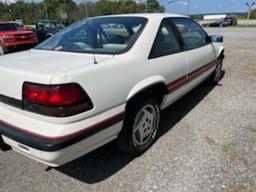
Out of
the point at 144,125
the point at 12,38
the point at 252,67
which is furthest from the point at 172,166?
the point at 12,38

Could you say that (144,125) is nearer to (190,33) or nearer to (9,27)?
(190,33)

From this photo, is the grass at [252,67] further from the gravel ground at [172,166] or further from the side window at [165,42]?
the side window at [165,42]

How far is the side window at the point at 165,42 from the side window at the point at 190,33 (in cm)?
29

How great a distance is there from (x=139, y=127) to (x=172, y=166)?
565 millimetres

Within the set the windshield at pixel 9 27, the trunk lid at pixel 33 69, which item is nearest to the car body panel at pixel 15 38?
the windshield at pixel 9 27

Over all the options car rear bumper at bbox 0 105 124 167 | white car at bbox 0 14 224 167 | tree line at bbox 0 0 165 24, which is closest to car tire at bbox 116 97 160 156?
white car at bbox 0 14 224 167

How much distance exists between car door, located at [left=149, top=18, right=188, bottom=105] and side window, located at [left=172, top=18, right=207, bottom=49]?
0.92 ft

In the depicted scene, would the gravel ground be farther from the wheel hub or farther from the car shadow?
the wheel hub

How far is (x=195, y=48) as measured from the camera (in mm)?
3676

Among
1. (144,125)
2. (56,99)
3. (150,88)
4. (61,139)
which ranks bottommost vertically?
(144,125)

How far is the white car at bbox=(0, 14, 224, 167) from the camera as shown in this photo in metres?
1.79

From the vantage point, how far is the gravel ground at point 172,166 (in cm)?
228

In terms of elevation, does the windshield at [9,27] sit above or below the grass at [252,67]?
above

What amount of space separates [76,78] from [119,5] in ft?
241
